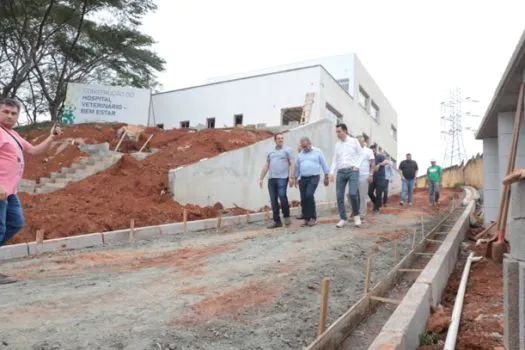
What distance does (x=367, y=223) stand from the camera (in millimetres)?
8312

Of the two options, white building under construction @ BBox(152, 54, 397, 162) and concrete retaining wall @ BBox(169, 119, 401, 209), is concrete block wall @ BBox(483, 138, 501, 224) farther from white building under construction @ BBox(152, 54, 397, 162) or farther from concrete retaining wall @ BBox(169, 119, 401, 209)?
white building under construction @ BBox(152, 54, 397, 162)

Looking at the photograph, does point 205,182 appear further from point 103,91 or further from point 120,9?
point 120,9

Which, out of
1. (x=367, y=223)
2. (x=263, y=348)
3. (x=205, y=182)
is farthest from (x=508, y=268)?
(x=205, y=182)

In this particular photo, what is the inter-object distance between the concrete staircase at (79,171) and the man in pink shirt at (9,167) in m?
7.02

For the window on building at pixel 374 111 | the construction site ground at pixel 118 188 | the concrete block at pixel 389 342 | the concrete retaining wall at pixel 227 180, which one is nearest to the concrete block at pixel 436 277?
the concrete block at pixel 389 342

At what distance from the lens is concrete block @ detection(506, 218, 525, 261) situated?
2197mm

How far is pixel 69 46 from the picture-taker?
2564 cm

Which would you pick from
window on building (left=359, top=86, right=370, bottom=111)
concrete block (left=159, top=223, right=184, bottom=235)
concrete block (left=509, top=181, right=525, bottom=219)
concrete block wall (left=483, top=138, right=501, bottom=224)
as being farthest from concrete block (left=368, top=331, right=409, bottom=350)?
window on building (left=359, top=86, right=370, bottom=111)

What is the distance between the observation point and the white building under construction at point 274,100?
67.8 ft

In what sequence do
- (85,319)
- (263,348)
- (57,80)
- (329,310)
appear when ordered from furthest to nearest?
(57,80) < (329,310) < (85,319) < (263,348)

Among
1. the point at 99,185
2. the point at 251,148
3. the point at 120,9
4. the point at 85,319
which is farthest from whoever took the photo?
the point at 120,9

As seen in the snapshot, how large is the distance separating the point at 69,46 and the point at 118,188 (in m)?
18.9

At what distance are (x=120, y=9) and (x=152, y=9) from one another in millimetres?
1676

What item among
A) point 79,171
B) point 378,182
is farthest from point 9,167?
point 378,182
